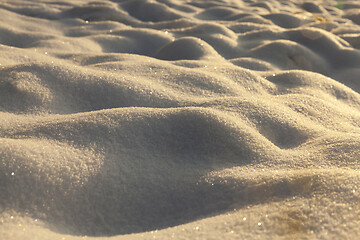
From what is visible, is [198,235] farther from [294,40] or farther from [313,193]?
[294,40]

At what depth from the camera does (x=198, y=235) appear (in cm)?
65

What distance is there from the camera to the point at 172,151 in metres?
0.95

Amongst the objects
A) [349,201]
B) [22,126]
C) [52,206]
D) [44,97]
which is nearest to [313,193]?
[349,201]

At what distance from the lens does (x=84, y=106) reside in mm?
1187

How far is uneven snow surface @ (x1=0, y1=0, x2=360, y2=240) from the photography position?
685 mm

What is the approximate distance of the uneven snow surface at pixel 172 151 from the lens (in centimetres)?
69

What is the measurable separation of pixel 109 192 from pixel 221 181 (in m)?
0.25

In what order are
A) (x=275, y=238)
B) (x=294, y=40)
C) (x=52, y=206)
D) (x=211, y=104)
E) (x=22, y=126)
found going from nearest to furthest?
(x=275, y=238), (x=52, y=206), (x=22, y=126), (x=211, y=104), (x=294, y=40)

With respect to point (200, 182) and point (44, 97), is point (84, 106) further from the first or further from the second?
point (200, 182)

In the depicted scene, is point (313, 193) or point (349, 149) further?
point (349, 149)

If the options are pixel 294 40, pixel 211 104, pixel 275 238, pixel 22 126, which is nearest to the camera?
pixel 275 238

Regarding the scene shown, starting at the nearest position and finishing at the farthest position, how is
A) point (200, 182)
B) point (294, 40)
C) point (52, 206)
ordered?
1. point (52, 206)
2. point (200, 182)
3. point (294, 40)

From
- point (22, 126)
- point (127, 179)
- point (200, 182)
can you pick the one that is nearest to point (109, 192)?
point (127, 179)

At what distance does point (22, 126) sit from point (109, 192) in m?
0.36
